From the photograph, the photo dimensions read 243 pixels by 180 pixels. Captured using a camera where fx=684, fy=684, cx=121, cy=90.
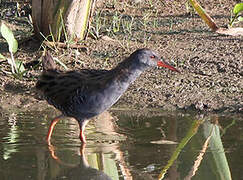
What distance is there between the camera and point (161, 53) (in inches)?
340

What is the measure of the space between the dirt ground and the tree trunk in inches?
8.4

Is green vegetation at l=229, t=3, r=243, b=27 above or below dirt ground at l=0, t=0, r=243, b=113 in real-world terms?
above

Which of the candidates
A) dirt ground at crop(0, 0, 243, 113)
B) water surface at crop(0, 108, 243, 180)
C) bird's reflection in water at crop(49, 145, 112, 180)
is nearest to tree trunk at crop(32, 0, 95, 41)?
dirt ground at crop(0, 0, 243, 113)

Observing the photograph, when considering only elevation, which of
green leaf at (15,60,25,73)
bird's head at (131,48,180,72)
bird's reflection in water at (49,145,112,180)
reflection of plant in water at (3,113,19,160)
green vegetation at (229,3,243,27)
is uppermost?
green vegetation at (229,3,243,27)

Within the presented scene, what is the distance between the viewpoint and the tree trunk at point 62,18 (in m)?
8.55

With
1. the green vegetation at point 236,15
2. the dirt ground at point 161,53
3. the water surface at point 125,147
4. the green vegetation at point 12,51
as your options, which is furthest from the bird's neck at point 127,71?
the green vegetation at point 236,15

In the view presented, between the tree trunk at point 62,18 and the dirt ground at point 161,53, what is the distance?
0.21 m

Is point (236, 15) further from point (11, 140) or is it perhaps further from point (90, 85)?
point (11, 140)

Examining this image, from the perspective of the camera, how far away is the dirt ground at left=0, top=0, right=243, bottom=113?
7727mm

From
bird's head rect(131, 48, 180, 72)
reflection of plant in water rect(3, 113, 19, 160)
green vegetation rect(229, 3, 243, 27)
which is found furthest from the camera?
green vegetation rect(229, 3, 243, 27)

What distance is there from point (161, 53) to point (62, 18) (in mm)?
1320

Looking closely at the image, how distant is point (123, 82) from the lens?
628cm

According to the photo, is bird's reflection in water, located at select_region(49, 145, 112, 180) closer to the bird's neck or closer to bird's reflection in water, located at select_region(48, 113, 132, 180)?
bird's reflection in water, located at select_region(48, 113, 132, 180)

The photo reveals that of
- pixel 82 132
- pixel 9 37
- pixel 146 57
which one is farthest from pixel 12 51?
pixel 146 57
